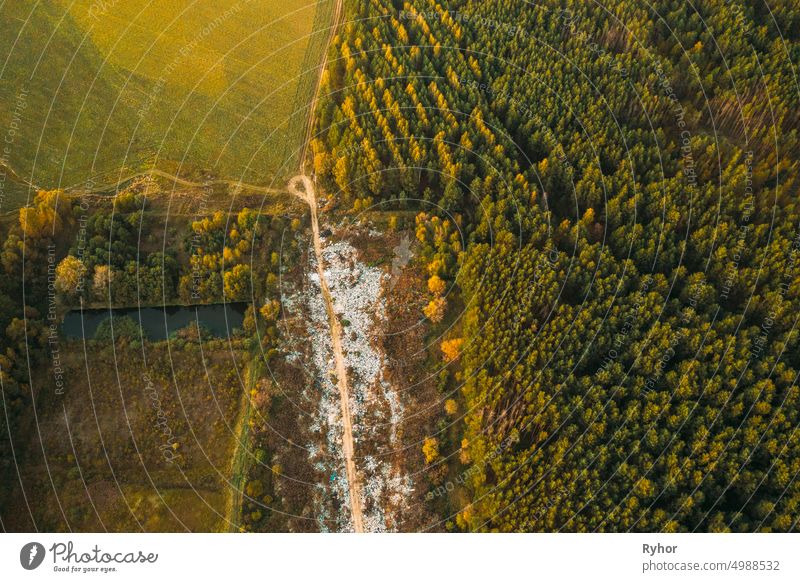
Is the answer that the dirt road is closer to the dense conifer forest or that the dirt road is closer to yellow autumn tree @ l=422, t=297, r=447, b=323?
the dense conifer forest

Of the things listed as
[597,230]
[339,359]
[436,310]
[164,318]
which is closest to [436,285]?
[436,310]

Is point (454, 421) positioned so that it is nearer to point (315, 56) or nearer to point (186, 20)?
point (315, 56)

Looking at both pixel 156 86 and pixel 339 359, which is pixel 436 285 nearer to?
pixel 339 359

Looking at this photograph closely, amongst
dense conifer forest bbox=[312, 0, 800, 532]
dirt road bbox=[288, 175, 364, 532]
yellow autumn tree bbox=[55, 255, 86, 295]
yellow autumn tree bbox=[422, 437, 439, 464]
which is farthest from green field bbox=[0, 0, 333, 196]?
yellow autumn tree bbox=[422, 437, 439, 464]

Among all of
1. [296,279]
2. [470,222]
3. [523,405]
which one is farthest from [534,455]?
[296,279]

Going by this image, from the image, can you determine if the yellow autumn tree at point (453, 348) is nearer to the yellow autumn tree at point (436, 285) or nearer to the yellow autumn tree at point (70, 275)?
the yellow autumn tree at point (436, 285)

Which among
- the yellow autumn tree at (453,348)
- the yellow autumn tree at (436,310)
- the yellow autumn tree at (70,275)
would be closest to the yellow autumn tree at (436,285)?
the yellow autumn tree at (436,310)

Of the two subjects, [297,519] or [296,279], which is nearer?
[297,519]
